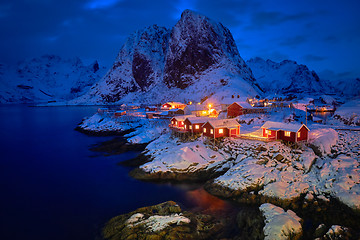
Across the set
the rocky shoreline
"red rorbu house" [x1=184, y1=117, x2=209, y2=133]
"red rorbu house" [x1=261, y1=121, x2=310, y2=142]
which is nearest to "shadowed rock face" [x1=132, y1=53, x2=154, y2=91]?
"red rorbu house" [x1=184, y1=117, x2=209, y2=133]

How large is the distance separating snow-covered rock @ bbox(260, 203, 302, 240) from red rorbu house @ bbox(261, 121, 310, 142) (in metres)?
14.5

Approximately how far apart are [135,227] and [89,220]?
5.80 m

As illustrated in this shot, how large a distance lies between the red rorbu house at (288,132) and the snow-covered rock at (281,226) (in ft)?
47.7

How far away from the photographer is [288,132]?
2880 centimetres

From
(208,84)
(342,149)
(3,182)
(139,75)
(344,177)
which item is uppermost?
(139,75)

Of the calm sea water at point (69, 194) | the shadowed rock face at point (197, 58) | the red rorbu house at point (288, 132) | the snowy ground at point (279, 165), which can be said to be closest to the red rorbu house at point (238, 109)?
the snowy ground at point (279, 165)

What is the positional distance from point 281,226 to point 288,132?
17.3 m

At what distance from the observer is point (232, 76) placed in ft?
401

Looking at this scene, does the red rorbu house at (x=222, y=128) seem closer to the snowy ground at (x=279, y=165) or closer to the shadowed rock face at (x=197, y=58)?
the snowy ground at (x=279, y=165)

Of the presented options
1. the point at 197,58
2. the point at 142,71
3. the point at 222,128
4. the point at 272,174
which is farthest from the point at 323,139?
the point at 142,71

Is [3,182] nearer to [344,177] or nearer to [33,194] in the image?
[33,194]

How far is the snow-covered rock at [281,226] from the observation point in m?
14.2

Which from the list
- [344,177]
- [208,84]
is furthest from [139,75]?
[344,177]

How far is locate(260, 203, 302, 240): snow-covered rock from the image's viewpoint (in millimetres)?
14242
